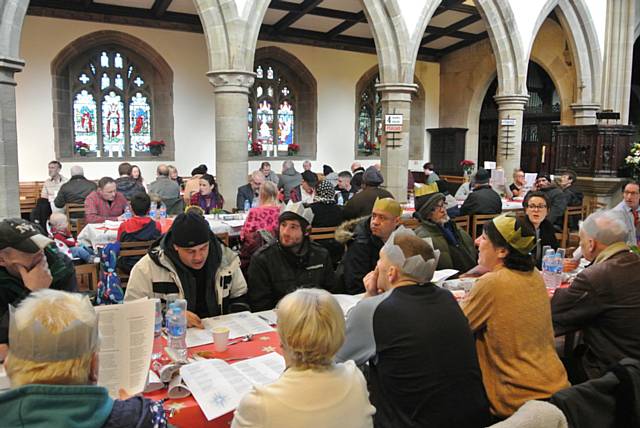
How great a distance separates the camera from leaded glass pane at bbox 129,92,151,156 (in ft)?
37.3

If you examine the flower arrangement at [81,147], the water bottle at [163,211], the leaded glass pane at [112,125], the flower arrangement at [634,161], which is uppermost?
the leaded glass pane at [112,125]

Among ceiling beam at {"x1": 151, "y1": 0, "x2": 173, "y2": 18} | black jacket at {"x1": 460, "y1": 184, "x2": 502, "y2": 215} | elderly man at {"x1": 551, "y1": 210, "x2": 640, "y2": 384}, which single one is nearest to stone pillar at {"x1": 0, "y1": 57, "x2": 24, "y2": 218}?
ceiling beam at {"x1": 151, "y1": 0, "x2": 173, "y2": 18}

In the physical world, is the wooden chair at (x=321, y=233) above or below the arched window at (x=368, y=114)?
below

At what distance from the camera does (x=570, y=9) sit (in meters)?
11.4

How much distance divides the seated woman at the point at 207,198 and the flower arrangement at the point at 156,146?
15.5 feet

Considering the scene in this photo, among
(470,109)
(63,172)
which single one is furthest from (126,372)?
(470,109)

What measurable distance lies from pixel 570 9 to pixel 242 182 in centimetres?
815

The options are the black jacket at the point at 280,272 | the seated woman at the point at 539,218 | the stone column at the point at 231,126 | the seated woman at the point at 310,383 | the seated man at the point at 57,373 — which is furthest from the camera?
the stone column at the point at 231,126

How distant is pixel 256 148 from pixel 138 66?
305cm

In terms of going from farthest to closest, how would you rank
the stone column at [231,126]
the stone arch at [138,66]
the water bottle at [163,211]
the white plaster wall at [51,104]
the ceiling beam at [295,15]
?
the ceiling beam at [295,15], the stone arch at [138,66], the white plaster wall at [51,104], the stone column at [231,126], the water bottle at [163,211]

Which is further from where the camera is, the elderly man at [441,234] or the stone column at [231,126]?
the stone column at [231,126]

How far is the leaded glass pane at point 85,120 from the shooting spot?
10.8 m

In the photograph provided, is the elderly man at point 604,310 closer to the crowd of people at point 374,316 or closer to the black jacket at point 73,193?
the crowd of people at point 374,316

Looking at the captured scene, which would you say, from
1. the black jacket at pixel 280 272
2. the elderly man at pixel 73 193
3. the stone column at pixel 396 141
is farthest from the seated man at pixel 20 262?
the stone column at pixel 396 141
